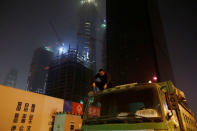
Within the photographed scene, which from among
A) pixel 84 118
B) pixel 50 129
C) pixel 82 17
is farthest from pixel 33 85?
pixel 84 118

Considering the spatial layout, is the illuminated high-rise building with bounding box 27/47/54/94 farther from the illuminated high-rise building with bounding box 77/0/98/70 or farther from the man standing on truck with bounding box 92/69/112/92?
the man standing on truck with bounding box 92/69/112/92

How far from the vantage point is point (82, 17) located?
96.9 m

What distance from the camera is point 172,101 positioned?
A: 3.38 m

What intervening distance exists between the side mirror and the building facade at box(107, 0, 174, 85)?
28.5 meters

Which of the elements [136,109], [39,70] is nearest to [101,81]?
[136,109]

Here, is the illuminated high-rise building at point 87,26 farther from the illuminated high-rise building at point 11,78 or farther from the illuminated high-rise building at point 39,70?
the illuminated high-rise building at point 11,78

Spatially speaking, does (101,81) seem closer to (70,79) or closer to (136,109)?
(136,109)

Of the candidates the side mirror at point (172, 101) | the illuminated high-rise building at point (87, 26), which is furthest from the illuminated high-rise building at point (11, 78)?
the side mirror at point (172, 101)

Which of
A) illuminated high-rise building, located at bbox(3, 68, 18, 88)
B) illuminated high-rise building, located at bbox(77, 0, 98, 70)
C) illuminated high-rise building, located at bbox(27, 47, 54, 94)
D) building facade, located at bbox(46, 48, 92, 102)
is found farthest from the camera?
illuminated high-rise building, located at bbox(3, 68, 18, 88)

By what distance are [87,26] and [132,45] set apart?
6230 cm

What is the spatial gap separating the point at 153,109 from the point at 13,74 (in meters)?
173

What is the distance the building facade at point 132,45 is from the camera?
32.9 meters

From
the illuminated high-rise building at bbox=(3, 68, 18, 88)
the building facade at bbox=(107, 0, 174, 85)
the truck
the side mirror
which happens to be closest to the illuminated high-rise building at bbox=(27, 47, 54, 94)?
the illuminated high-rise building at bbox=(3, 68, 18, 88)

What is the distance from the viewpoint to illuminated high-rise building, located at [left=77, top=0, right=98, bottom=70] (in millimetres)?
86500
